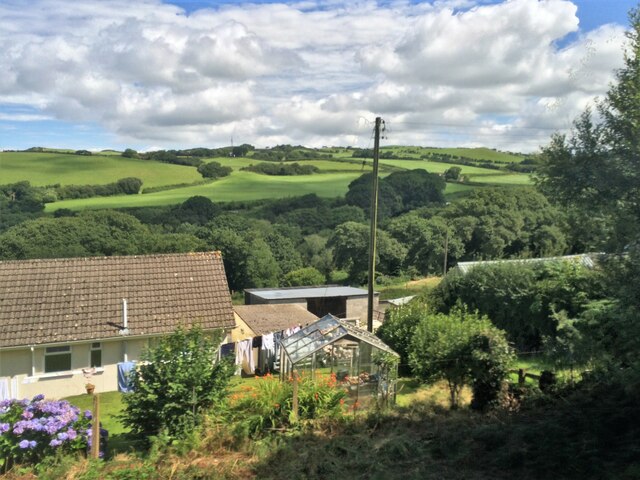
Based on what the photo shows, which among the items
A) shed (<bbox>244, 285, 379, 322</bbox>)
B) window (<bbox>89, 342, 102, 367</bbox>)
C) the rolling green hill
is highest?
the rolling green hill

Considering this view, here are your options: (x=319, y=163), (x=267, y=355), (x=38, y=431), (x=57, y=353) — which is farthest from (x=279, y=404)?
(x=319, y=163)

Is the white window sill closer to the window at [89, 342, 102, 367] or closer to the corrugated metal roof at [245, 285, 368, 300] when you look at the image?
the window at [89, 342, 102, 367]

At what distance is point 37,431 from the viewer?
848cm

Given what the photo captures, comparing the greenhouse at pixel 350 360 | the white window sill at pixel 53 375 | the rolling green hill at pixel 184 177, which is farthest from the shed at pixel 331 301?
the rolling green hill at pixel 184 177

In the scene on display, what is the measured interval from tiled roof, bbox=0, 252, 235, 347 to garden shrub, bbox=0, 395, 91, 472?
9.30m

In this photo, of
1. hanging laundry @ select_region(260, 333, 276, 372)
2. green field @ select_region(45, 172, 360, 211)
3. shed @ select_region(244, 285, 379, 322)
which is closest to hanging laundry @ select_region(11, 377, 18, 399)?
hanging laundry @ select_region(260, 333, 276, 372)

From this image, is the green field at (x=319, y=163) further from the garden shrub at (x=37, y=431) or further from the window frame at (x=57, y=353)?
the garden shrub at (x=37, y=431)

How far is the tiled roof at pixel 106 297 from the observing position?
707 inches

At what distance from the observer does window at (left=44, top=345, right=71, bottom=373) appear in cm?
1756

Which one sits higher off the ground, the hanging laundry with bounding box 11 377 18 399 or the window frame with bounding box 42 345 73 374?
Result: the window frame with bounding box 42 345 73 374

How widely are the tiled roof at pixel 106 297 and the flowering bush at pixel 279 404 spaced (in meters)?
8.67

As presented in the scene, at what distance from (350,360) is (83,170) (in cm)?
8862

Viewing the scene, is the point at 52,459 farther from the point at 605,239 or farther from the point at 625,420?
the point at 625,420

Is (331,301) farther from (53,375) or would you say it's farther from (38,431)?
(38,431)
